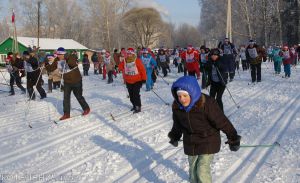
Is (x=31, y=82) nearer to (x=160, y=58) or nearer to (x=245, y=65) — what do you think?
(x=160, y=58)

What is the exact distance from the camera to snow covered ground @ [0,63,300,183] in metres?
4.97

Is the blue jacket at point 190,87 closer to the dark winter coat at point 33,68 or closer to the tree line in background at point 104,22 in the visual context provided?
the dark winter coat at point 33,68

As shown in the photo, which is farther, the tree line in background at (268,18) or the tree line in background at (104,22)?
the tree line in background at (104,22)

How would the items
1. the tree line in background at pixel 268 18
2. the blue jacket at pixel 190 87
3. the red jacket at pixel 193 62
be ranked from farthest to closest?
1. the tree line in background at pixel 268 18
2. the red jacket at pixel 193 62
3. the blue jacket at pixel 190 87

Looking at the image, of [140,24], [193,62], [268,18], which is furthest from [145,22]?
[193,62]

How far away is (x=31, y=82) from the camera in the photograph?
12.7m

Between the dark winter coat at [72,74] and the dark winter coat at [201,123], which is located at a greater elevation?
the dark winter coat at [72,74]

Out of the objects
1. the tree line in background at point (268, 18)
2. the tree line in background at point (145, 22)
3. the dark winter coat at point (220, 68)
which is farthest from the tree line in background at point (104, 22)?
the dark winter coat at point (220, 68)

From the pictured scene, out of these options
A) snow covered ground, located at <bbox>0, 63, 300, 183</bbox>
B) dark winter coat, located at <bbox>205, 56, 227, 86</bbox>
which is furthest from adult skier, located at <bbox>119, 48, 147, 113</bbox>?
Answer: dark winter coat, located at <bbox>205, 56, 227, 86</bbox>

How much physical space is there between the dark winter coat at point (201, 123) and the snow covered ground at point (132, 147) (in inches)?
40.9

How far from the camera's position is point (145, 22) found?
5778 centimetres

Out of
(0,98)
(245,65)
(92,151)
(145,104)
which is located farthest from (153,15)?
(92,151)

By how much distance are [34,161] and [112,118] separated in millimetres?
2988

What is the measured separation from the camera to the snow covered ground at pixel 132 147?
196 inches
